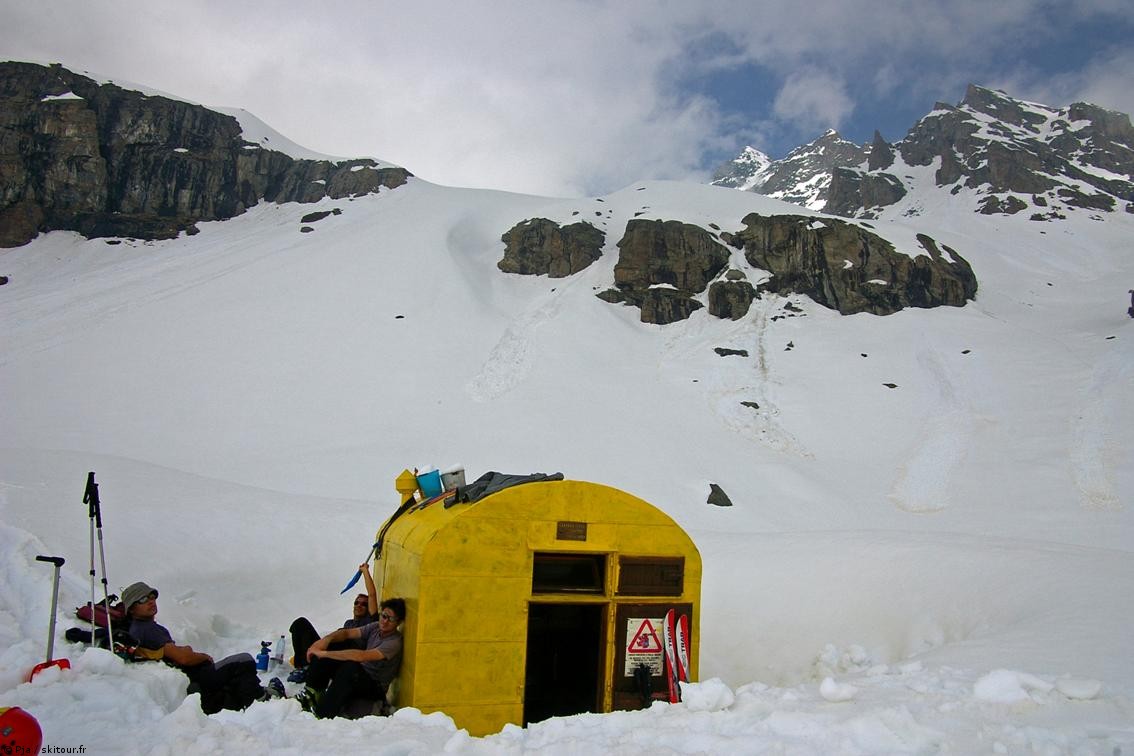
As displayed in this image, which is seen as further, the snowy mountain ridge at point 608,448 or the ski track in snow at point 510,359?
the ski track in snow at point 510,359

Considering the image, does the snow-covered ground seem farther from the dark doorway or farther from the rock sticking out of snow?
the dark doorway

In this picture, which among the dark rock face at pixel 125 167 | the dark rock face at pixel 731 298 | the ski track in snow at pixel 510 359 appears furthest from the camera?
the dark rock face at pixel 125 167

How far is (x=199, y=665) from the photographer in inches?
246

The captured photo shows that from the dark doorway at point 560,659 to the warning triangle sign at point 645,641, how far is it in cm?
44

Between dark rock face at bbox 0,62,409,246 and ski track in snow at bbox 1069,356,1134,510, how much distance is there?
62.2 m

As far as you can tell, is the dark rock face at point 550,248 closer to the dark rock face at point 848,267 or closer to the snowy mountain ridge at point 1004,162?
the dark rock face at point 848,267

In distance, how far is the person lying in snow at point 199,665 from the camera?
6.04m

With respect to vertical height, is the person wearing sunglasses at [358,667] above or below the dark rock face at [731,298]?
below

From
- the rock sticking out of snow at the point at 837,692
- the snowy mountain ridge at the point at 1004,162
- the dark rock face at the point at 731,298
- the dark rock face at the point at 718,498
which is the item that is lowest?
the rock sticking out of snow at the point at 837,692

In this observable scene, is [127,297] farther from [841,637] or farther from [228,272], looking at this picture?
[841,637]

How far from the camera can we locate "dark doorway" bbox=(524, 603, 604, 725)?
695cm

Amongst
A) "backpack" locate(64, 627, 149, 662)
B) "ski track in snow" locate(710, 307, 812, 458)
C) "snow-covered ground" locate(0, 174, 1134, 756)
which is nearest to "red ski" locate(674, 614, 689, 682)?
"snow-covered ground" locate(0, 174, 1134, 756)

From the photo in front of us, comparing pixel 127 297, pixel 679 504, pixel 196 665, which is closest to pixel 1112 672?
pixel 196 665

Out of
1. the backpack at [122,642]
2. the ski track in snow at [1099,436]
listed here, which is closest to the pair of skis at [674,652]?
the backpack at [122,642]
